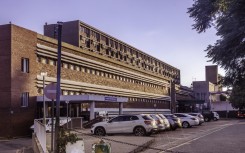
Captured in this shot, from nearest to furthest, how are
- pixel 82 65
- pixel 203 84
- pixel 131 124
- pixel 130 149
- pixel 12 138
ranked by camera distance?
1. pixel 130 149
2. pixel 131 124
3. pixel 12 138
4. pixel 82 65
5. pixel 203 84

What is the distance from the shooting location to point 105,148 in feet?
36.7

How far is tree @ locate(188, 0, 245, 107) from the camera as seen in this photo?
424 inches

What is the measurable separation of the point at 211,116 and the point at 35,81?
117 feet

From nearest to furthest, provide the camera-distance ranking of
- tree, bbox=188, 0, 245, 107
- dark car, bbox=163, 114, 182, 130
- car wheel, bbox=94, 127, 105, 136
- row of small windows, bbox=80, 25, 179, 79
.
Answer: tree, bbox=188, 0, 245, 107
car wheel, bbox=94, 127, 105, 136
dark car, bbox=163, 114, 182, 130
row of small windows, bbox=80, 25, 179, 79

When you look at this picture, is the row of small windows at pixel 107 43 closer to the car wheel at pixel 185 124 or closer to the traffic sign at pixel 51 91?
the car wheel at pixel 185 124

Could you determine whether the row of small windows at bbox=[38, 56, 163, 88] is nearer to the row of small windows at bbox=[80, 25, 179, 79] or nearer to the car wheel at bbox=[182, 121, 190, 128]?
the row of small windows at bbox=[80, 25, 179, 79]

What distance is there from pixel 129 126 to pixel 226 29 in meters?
16.5

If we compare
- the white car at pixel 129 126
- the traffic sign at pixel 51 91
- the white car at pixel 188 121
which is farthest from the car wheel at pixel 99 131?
the white car at pixel 188 121

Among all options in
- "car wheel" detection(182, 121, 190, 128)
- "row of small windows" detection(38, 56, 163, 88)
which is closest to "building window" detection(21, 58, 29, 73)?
"row of small windows" detection(38, 56, 163, 88)

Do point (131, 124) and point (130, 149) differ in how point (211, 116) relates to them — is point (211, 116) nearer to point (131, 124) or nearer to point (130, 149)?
point (131, 124)

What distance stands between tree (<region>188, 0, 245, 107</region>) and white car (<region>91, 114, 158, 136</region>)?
44.9 feet

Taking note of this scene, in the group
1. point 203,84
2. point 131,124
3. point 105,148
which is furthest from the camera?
point 203,84

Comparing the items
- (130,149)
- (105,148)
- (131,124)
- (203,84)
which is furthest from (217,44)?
(203,84)

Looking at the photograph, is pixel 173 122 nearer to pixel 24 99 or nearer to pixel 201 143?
pixel 201 143
